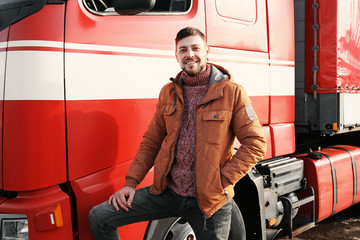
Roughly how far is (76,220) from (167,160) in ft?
1.91

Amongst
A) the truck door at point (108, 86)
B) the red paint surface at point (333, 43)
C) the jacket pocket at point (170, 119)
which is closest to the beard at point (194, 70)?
the jacket pocket at point (170, 119)

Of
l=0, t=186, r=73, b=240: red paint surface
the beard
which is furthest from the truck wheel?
the beard

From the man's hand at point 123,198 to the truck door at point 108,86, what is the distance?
0.37ft


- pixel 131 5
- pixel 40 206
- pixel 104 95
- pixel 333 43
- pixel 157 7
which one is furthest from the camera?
pixel 333 43

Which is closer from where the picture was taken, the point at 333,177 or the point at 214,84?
the point at 214,84

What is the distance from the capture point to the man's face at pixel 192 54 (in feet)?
6.40

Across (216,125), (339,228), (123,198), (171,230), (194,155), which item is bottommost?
(339,228)

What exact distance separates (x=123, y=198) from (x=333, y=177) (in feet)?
8.35

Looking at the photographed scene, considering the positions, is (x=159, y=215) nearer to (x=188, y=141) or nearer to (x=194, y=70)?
(x=188, y=141)

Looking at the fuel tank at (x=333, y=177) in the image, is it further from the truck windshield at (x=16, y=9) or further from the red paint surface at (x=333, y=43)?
the truck windshield at (x=16, y=9)

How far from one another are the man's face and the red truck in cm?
27

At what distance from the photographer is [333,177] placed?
3.70 meters

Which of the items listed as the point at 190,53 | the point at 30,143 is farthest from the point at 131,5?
the point at 30,143

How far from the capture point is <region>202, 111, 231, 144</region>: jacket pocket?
186cm
